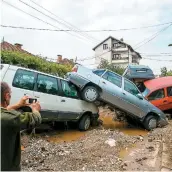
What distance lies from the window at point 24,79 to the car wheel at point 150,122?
16.1ft

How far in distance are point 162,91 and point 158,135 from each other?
4704mm

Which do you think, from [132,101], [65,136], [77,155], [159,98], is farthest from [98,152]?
[159,98]

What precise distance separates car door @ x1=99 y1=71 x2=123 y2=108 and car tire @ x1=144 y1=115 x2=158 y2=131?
1.28 meters

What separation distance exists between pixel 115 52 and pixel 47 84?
61.7 meters

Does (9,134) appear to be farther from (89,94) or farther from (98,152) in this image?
(89,94)

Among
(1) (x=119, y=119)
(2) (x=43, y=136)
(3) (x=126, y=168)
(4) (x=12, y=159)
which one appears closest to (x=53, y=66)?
(1) (x=119, y=119)

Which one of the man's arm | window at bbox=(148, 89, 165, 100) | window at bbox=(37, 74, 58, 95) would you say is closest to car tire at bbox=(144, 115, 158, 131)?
window at bbox=(148, 89, 165, 100)

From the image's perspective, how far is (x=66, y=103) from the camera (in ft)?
33.8

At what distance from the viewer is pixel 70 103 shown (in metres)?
10.5

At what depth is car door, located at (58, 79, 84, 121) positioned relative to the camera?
33.6 ft

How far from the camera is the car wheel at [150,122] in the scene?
12195 mm

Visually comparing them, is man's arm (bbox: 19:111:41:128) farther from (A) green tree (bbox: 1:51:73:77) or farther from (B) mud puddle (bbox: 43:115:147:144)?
(A) green tree (bbox: 1:51:73:77)

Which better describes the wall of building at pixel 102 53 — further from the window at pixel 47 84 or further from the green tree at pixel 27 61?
the window at pixel 47 84

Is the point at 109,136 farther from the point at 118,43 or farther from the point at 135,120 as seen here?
the point at 118,43
